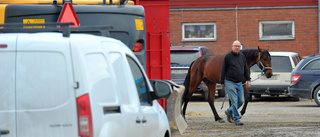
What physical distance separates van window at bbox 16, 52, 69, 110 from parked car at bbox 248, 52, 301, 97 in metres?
16.4

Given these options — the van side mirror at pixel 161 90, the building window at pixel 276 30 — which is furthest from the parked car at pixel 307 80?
the van side mirror at pixel 161 90

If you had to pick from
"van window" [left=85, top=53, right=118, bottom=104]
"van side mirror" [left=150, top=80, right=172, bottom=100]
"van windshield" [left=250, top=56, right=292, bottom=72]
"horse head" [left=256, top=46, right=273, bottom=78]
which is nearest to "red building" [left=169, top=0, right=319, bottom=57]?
"van windshield" [left=250, top=56, right=292, bottom=72]

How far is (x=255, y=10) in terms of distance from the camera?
96.7 feet

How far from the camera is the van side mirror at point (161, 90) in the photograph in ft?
23.4

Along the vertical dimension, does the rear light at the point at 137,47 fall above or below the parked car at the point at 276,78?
above

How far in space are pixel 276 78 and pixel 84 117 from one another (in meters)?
16.7

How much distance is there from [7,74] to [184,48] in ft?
52.7

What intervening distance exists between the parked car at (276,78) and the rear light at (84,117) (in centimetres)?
1639

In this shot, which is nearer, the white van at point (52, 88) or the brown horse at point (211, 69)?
the white van at point (52, 88)

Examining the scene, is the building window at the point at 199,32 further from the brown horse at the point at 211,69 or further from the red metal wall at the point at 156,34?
the red metal wall at the point at 156,34

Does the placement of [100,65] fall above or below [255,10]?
below

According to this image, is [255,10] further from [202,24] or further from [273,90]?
[273,90]

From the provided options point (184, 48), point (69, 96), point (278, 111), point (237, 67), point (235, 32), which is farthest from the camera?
point (235, 32)

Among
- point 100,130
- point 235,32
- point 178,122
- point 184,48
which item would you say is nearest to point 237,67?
point 178,122
